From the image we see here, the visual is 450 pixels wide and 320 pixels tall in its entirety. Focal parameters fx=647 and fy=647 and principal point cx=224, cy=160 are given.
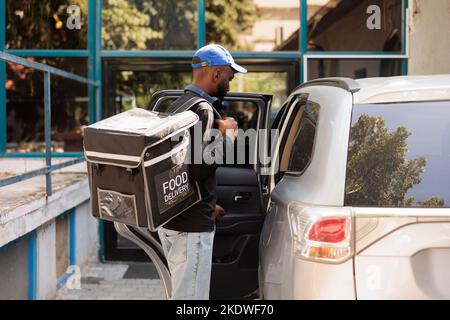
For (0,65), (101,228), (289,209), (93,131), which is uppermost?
(0,65)

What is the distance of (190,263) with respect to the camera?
3504mm

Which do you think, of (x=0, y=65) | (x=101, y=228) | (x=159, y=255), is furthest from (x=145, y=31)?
(x=159, y=255)

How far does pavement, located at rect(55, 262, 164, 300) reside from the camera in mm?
5793

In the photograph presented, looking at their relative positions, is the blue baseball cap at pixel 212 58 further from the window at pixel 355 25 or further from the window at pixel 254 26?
the window at pixel 355 25

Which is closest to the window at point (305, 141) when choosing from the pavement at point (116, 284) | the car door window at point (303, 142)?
the car door window at point (303, 142)

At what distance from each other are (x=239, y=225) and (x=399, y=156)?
1.93 meters

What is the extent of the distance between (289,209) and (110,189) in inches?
36.6

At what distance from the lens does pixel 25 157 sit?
7.51m

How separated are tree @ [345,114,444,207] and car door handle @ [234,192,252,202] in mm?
1908

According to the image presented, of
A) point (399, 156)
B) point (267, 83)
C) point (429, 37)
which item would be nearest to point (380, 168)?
point (399, 156)

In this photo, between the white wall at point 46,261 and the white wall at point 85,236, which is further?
the white wall at point 85,236

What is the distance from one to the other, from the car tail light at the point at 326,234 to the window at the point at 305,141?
0.36 m

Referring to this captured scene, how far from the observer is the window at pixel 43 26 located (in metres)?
7.46
